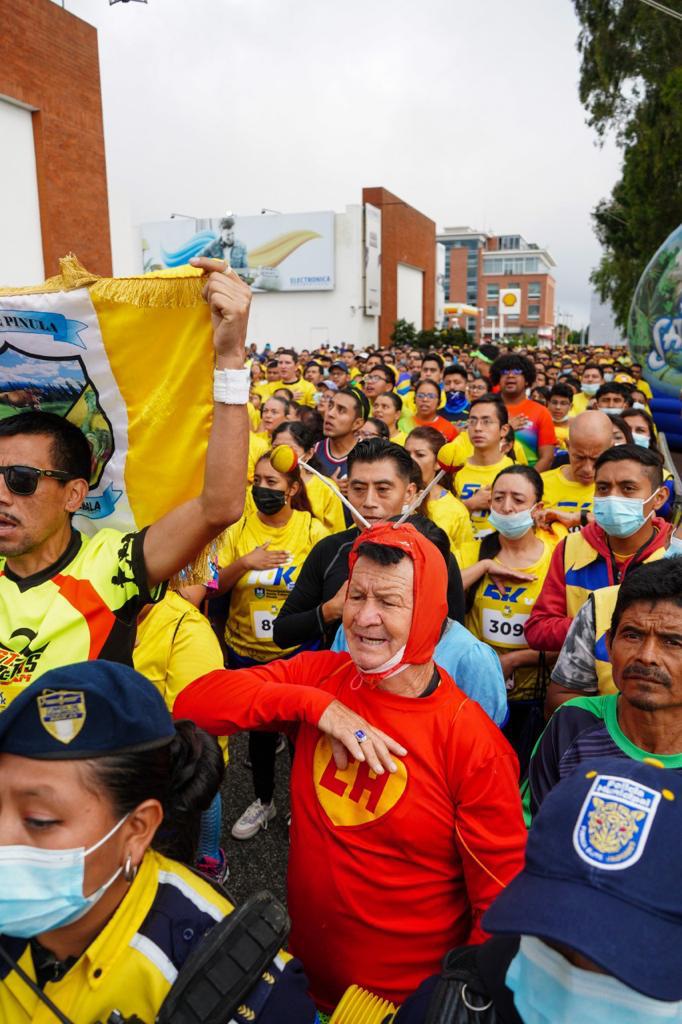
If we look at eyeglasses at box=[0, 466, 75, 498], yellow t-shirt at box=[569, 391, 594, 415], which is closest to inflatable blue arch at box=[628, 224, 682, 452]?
yellow t-shirt at box=[569, 391, 594, 415]

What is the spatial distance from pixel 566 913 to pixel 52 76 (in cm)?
1960

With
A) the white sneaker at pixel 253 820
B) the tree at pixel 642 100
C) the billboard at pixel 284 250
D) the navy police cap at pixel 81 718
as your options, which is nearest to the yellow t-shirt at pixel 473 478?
the white sneaker at pixel 253 820

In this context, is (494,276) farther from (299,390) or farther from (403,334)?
(299,390)

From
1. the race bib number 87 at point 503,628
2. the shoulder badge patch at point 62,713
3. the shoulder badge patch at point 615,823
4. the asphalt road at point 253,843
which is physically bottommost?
the asphalt road at point 253,843

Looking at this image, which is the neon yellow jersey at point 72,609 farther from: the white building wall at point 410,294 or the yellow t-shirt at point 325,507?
the white building wall at point 410,294

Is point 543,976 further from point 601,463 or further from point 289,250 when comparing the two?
point 289,250

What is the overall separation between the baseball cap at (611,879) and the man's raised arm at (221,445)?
3.55ft

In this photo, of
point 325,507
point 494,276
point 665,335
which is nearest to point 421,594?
point 325,507

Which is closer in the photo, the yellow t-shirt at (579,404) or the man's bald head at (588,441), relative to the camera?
the man's bald head at (588,441)

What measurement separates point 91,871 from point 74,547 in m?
0.92

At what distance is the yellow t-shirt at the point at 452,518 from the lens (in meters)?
4.10

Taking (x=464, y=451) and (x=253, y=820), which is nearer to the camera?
(x=253, y=820)

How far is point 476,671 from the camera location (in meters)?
2.40

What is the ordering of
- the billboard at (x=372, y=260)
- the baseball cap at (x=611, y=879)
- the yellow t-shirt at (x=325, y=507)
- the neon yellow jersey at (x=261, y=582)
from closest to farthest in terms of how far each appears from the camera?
the baseball cap at (x=611, y=879)
the neon yellow jersey at (x=261, y=582)
the yellow t-shirt at (x=325, y=507)
the billboard at (x=372, y=260)
